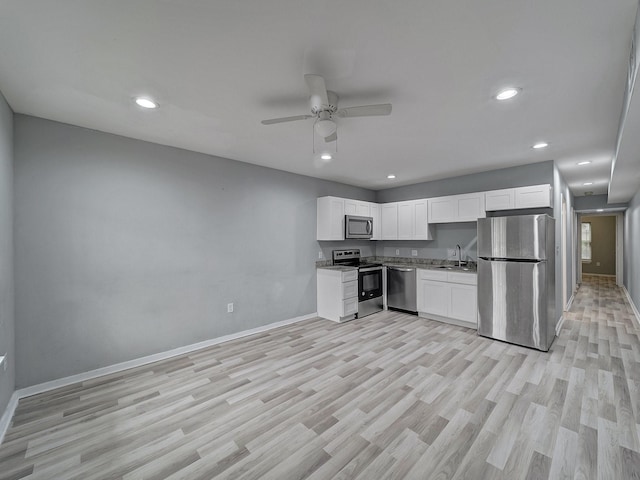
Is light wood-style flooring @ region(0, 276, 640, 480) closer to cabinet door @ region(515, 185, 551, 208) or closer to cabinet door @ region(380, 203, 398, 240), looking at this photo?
cabinet door @ region(515, 185, 551, 208)

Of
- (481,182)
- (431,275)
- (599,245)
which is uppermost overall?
(481,182)

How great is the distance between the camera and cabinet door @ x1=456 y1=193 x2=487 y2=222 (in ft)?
14.5

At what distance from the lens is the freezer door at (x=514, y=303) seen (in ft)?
11.3

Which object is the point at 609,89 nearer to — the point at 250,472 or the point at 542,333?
the point at 542,333

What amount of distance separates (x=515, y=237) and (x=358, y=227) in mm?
2520

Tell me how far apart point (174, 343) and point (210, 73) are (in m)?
3.03

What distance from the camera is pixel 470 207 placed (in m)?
4.54

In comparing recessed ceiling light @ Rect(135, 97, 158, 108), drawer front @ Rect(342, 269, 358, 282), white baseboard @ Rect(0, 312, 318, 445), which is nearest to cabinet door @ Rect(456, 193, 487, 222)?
drawer front @ Rect(342, 269, 358, 282)

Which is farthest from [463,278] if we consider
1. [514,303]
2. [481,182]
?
[481,182]

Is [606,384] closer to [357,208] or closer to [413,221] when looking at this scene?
[413,221]

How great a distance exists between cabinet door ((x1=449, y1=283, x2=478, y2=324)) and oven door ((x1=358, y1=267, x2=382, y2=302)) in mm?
1298

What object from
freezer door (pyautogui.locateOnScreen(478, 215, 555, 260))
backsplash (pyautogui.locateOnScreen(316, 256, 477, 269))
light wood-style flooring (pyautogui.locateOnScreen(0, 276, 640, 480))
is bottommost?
light wood-style flooring (pyautogui.locateOnScreen(0, 276, 640, 480))

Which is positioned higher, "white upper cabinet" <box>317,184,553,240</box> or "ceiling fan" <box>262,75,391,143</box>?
"ceiling fan" <box>262,75,391,143</box>

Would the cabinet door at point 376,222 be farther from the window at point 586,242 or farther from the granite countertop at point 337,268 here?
the window at point 586,242
